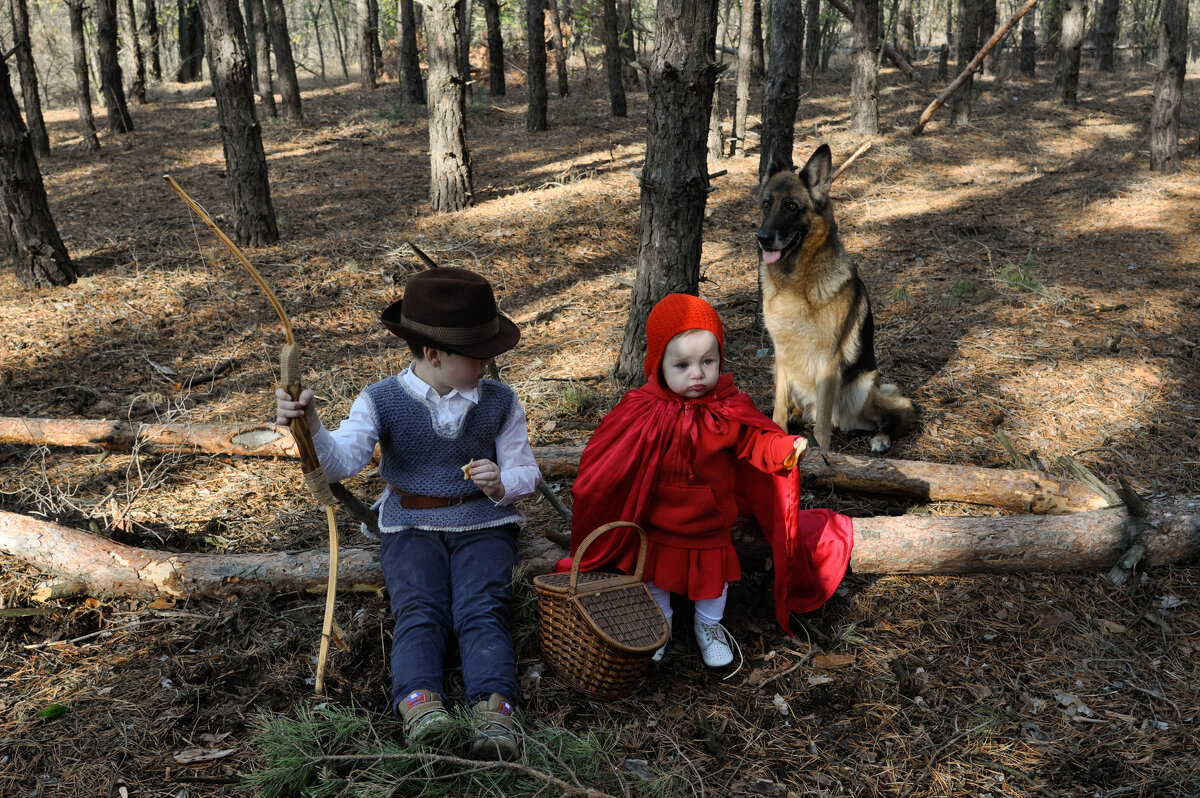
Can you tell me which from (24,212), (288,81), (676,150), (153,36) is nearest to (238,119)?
(24,212)

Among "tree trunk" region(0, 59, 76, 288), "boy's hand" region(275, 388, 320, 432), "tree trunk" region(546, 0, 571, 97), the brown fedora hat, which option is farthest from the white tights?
"tree trunk" region(546, 0, 571, 97)

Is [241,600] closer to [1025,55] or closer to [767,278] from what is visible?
[767,278]

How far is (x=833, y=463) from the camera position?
4500 mm

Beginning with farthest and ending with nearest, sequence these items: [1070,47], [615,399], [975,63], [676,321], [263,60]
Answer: [1070,47], [263,60], [975,63], [615,399], [676,321]

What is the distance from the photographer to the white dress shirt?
10.7 ft

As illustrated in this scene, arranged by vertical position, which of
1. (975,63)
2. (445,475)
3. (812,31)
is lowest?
(445,475)

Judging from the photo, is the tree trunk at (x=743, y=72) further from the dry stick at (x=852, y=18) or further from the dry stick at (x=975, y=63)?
the dry stick at (x=975, y=63)

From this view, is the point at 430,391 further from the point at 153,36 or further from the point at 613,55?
the point at 153,36

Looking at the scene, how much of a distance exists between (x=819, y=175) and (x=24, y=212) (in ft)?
25.8

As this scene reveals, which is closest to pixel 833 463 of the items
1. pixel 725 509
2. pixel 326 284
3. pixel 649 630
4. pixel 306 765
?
pixel 725 509

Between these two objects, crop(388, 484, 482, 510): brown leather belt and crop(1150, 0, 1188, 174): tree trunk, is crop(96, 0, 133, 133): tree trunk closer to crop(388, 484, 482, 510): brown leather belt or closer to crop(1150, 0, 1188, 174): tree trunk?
crop(388, 484, 482, 510): brown leather belt

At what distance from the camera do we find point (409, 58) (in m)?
20.1

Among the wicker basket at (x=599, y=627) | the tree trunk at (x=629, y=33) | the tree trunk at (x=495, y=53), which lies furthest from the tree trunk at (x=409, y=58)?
the wicker basket at (x=599, y=627)

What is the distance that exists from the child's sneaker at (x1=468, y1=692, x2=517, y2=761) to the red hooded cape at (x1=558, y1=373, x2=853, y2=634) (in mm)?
772
